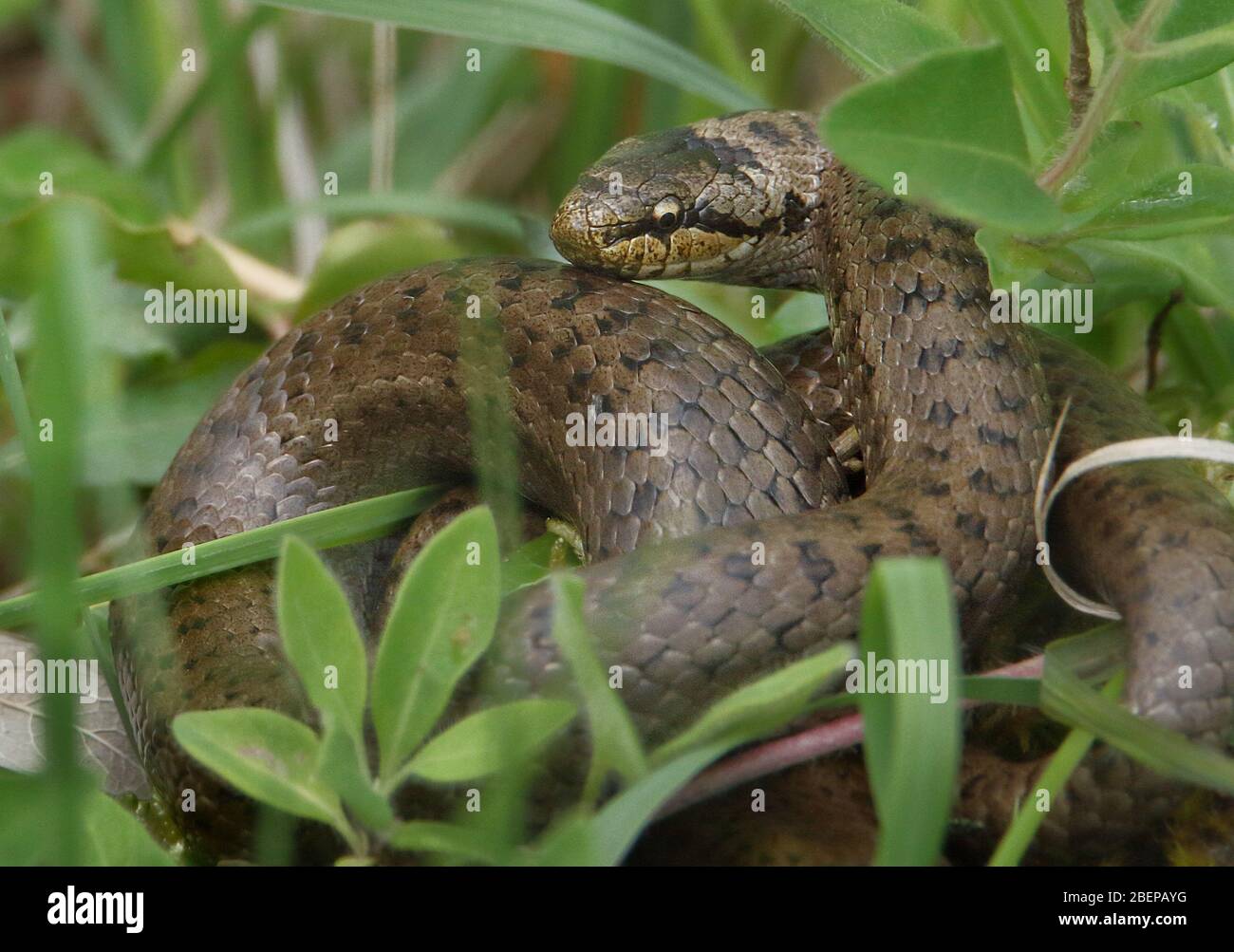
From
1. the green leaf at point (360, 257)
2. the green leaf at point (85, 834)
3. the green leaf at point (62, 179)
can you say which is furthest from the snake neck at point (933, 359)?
the green leaf at point (62, 179)

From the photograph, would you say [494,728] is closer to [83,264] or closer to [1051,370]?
[83,264]

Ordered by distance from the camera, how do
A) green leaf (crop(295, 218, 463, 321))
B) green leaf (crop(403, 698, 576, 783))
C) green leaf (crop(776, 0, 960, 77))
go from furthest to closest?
green leaf (crop(295, 218, 463, 321)) < green leaf (crop(776, 0, 960, 77)) < green leaf (crop(403, 698, 576, 783))

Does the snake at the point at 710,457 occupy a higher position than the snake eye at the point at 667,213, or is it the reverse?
the snake eye at the point at 667,213

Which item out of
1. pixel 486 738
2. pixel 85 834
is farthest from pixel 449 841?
pixel 85 834

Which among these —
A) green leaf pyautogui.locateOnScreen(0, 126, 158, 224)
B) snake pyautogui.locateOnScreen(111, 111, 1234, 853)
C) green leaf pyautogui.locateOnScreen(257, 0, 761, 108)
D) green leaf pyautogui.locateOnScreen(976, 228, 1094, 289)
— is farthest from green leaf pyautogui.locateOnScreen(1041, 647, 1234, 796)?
green leaf pyautogui.locateOnScreen(0, 126, 158, 224)

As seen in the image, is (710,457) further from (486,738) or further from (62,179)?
(62,179)

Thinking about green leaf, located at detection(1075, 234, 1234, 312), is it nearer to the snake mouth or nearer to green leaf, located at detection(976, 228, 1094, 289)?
green leaf, located at detection(976, 228, 1094, 289)

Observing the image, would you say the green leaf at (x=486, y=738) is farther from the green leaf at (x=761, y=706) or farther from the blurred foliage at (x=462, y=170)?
the green leaf at (x=761, y=706)
